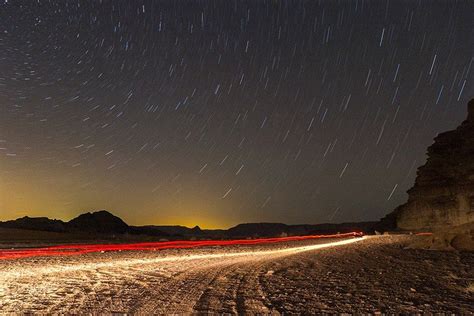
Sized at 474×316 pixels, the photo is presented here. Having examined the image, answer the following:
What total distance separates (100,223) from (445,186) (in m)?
103

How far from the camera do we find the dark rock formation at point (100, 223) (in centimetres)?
13243

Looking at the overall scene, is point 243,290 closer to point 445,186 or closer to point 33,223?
point 445,186

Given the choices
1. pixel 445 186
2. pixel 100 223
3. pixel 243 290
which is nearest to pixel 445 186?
pixel 445 186

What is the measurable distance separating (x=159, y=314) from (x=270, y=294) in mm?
2895

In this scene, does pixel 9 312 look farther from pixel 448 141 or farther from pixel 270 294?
pixel 448 141

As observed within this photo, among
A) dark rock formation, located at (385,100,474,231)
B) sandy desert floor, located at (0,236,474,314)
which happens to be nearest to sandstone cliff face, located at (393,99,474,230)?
dark rock formation, located at (385,100,474,231)

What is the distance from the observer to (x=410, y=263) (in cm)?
1634

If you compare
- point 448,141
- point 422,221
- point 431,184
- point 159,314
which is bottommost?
point 159,314

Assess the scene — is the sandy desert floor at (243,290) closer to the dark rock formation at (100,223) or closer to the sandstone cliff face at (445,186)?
the sandstone cliff face at (445,186)

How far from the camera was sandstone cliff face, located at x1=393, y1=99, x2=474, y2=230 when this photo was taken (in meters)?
68.9

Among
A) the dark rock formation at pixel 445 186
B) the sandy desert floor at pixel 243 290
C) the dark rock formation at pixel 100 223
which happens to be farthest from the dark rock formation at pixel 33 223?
the sandy desert floor at pixel 243 290

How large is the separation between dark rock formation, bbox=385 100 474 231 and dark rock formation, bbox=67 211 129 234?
87.9 m

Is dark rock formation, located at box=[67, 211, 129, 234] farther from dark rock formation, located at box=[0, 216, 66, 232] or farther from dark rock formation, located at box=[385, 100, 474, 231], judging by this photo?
dark rock formation, located at box=[385, 100, 474, 231]

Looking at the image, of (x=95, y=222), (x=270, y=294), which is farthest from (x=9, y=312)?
(x=95, y=222)
